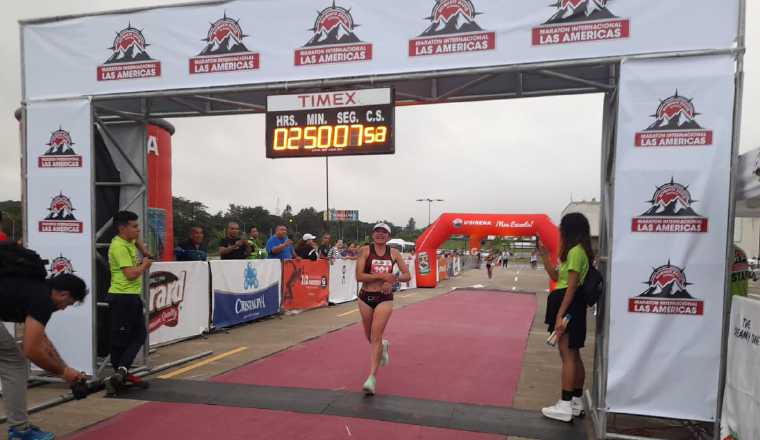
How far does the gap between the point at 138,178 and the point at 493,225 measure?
17.3 meters

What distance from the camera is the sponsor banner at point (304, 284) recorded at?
12422 millimetres

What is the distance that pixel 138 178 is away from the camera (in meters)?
6.84

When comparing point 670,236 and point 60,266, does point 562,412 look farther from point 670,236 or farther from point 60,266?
point 60,266

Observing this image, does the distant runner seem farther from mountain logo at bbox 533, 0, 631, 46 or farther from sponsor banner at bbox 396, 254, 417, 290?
sponsor banner at bbox 396, 254, 417, 290

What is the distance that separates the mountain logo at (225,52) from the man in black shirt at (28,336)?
288 centimetres

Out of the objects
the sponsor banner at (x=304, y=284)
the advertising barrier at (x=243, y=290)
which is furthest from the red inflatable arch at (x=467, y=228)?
the advertising barrier at (x=243, y=290)

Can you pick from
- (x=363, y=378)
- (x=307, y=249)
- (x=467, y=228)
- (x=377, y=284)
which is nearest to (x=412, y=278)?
(x=467, y=228)

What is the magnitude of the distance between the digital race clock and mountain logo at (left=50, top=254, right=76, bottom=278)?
107 inches

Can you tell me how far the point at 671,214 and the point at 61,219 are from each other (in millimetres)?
6487

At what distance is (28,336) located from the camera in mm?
3627

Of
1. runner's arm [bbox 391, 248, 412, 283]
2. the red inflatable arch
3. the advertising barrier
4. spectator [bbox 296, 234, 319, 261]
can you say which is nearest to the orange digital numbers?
runner's arm [bbox 391, 248, 412, 283]

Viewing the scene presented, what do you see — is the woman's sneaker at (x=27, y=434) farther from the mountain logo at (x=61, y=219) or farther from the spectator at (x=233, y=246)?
the spectator at (x=233, y=246)

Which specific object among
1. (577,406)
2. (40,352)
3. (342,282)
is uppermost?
(40,352)

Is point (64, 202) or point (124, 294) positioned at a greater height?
point (64, 202)
